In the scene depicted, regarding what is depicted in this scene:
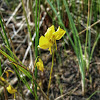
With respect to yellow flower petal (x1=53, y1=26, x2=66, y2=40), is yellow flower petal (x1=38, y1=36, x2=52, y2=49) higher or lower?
lower

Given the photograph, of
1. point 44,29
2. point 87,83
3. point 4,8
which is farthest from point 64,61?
point 4,8

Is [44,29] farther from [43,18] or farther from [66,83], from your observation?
[66,83]

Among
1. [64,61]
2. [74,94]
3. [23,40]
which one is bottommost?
[74,94]

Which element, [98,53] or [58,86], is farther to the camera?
[98,53]

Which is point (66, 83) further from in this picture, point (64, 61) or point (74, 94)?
point (64, 61)

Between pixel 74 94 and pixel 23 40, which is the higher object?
pixel 23 40

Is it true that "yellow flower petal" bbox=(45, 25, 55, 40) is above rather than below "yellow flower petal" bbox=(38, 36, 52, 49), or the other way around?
above

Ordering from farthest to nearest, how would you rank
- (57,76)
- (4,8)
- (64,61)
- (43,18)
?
(4,8), (43,18), (64,61), (57,76)

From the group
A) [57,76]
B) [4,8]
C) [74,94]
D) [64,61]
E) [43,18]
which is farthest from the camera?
[4,8]

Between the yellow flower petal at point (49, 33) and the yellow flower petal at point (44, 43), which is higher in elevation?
the yellow flower petal at point (49, 33)

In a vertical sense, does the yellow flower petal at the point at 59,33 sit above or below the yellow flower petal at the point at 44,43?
above
